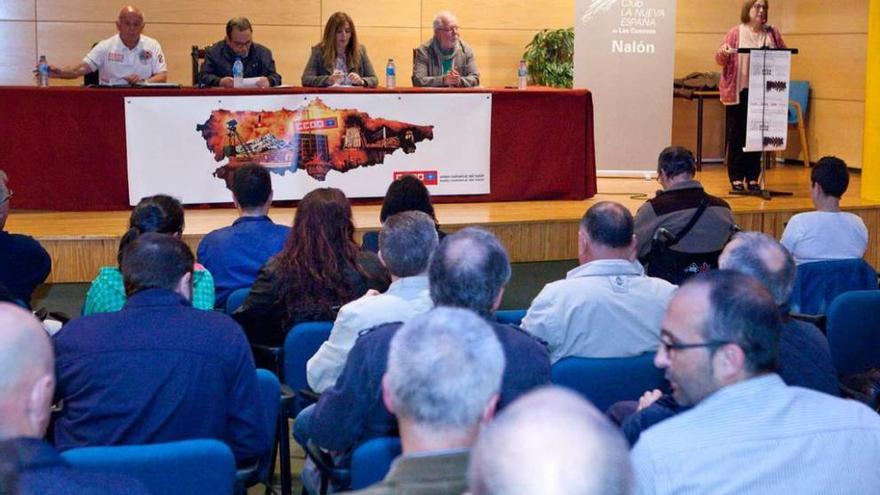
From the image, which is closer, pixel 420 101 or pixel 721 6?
pixel 420 101

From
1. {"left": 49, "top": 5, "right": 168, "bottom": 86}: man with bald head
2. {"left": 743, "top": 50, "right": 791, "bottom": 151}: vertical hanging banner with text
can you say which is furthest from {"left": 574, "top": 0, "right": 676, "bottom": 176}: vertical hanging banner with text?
{"left": 49, "top": 5, "right": 168, "bottom": 86}: man with bald head

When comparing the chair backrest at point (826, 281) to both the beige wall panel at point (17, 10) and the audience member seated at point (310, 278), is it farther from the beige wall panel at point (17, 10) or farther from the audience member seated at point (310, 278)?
the beige wall panel at point (17, 10)

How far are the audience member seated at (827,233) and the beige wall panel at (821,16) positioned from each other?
6.73 meters

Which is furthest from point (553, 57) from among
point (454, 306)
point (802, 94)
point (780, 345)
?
point (454, 306)

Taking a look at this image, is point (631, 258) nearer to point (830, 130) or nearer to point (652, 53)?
point (652, 53)

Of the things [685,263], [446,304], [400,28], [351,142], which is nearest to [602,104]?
[400,28]

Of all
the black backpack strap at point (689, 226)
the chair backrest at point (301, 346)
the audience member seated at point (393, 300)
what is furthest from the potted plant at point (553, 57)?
the audience member seated at point (393, 300)

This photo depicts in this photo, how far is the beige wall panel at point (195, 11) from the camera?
33.0 feet

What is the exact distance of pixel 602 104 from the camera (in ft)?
32.7

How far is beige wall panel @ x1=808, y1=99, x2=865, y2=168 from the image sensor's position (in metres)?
11.3

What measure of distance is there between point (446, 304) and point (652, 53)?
745cm

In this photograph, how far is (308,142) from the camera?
7.82m

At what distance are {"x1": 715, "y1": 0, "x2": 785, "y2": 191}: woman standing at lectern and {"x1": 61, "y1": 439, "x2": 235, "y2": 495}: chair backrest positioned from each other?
701cm

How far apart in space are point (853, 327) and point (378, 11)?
7.48 metres
